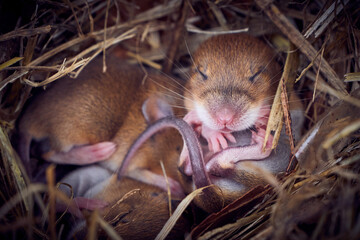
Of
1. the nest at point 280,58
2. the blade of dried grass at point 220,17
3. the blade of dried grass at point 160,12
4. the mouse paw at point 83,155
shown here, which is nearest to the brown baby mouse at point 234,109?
the nest at point 280,58

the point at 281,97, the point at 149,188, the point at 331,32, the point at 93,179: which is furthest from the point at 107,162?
the point at 331,32

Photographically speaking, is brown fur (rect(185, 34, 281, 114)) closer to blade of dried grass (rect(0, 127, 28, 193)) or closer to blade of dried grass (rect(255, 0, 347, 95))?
blade of dried grass (rect(255, 0, 347, 95))

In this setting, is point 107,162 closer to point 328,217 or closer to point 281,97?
point 281,97

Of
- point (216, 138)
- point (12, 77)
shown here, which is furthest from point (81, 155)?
point (216, 138)

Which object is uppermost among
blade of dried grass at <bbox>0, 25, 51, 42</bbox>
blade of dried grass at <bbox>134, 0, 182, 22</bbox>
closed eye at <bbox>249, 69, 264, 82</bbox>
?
blade of dried grass at <bbox>134, 0, 182, 22</bbox>

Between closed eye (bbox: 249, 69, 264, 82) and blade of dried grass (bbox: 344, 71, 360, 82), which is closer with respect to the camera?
blade of dried grass (bbox: 344, 71, 360, 82)

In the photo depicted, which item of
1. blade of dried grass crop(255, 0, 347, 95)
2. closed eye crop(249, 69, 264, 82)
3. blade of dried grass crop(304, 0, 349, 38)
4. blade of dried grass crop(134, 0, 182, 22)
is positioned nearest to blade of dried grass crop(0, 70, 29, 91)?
blade of dried grass crop(134, 0, 182, 22)

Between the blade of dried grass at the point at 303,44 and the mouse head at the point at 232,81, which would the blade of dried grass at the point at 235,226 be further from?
the blade of dried grass at the point at 303,44
